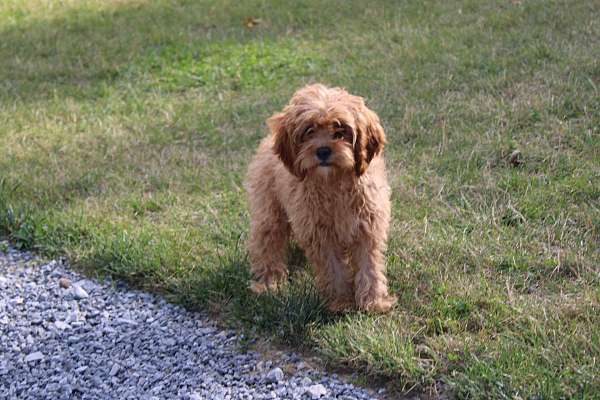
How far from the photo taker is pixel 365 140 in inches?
184

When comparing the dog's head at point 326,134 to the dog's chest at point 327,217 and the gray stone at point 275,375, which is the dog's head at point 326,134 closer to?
the dog's chest at point 327,217

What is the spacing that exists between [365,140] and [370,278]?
30.2 inches

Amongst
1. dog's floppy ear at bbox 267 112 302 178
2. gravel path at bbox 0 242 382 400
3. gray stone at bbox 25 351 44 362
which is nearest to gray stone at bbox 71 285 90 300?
gravel path at bbox 0 242 382 400

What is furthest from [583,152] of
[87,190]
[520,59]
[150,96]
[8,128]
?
[8,128]

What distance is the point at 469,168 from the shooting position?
653 centimetres

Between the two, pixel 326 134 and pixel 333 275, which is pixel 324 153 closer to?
pixel 326 134

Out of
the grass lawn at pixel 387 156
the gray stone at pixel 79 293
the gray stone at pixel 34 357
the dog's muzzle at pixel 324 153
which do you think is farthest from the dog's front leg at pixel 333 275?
the gray stone at pixel 34 357

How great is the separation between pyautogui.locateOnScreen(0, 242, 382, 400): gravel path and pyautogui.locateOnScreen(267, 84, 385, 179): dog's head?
3.33 feet

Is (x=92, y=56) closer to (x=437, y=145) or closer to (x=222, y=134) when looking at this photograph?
(x=222, y=134)

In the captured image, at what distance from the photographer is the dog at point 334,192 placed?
15.1 ft

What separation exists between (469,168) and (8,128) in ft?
14.1

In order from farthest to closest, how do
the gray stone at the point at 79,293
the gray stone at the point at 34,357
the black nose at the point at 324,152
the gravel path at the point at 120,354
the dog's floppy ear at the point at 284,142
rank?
the gray stone at the point at 79,293
the gray stone at the point at 34,357
the dog's floppy ear at the point at 284,142
the black nose at the point at 324,152
the gravel path at the point at 120,354

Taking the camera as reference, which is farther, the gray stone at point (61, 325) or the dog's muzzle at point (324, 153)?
the gray stone at point (61, 325)

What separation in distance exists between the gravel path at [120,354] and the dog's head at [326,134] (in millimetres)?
1014
